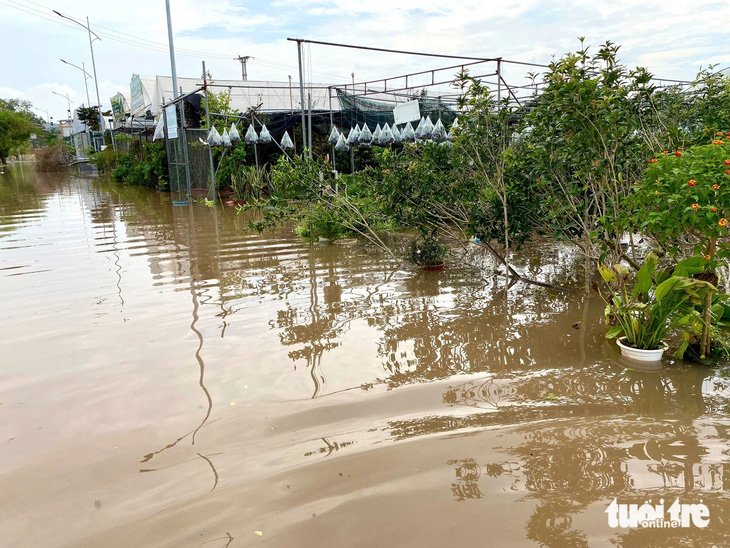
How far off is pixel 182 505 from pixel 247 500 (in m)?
0.34

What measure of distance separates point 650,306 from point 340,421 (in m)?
2.85

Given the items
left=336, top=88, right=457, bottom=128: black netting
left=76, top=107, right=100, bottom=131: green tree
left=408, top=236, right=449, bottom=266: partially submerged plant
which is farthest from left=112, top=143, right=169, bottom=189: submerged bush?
left=76, top=107, right=100, bottom=131: green tree

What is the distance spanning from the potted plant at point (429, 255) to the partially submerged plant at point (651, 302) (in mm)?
3303

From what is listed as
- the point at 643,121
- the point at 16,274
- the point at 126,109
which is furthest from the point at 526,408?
the point at 126,109

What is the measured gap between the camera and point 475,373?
4.60m

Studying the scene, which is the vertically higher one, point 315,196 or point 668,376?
point 315,196

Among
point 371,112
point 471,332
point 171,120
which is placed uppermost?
point 371,112

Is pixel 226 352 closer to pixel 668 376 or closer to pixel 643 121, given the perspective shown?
pixel 668 376

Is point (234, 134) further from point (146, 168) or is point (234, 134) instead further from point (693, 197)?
point (693, 197)

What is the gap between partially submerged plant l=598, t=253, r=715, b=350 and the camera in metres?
4.38

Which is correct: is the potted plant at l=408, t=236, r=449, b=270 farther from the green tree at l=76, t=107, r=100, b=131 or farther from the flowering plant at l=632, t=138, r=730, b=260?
the green tree at l=76, t=107, r=100, b=131

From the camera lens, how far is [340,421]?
383 cm

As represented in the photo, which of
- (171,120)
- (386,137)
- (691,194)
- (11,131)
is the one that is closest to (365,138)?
(386,137)

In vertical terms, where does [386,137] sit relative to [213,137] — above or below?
below
